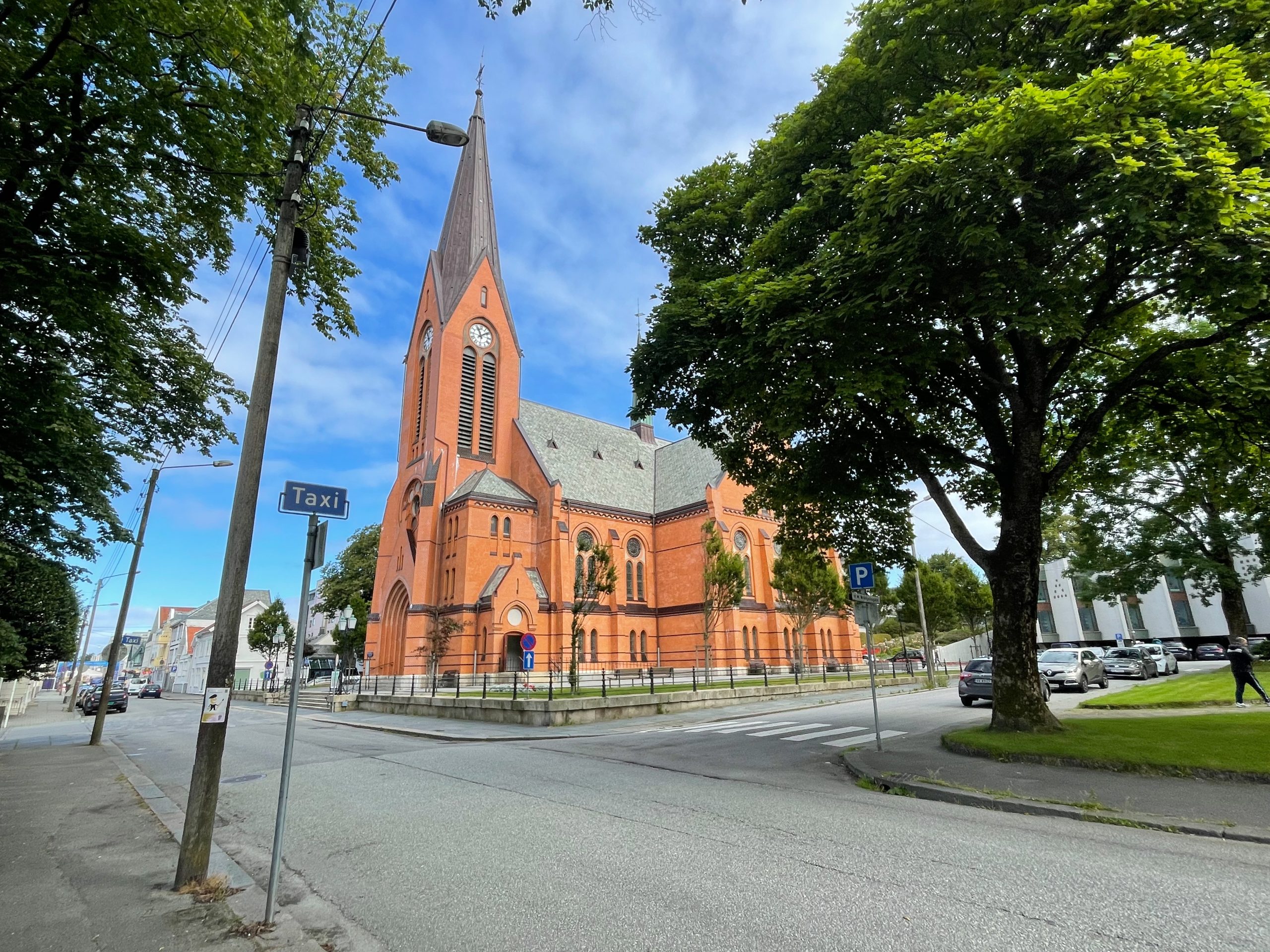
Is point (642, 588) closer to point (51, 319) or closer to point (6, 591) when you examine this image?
point (6, 591)

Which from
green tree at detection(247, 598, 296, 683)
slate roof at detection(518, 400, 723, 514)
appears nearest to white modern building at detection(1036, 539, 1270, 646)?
slate roof at detection(518, 400, 723, 514)

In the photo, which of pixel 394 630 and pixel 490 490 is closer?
pixel 490 490

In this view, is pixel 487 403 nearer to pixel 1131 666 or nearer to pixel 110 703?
pixel 110 703

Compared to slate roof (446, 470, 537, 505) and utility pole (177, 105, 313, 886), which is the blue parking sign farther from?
slate roof (446, 470, 537, 505)

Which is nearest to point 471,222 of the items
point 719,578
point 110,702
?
point 719,578

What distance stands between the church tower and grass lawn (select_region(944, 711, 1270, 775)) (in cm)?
2970

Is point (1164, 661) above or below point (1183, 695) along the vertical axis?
above

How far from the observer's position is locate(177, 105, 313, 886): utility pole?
4844mm

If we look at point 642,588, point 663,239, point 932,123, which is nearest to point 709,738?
point 663,239

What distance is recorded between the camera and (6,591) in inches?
929

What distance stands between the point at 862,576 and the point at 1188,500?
16.1 m

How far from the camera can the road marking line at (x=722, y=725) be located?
15205mm

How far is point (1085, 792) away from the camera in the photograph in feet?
22.4

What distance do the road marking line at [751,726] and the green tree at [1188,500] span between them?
900 cm
